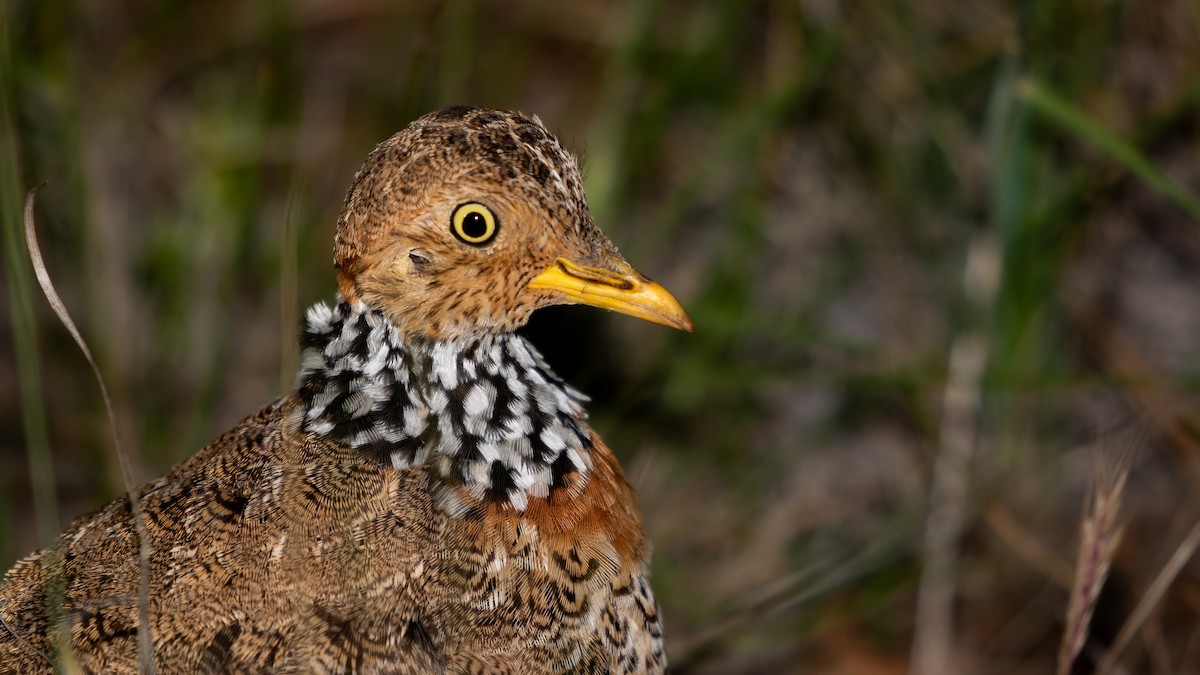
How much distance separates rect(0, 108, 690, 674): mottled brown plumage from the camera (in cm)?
269

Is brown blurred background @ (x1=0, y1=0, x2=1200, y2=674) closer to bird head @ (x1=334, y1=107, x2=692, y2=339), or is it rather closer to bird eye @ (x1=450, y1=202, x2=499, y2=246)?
bird head @ (x1=334, y1=107, x2=692, y2=339)

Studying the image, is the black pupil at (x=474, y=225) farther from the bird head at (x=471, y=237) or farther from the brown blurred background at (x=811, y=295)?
the brown blurred background at (x=811, y=295)

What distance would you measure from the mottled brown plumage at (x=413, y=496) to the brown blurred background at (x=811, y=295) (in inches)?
57.1

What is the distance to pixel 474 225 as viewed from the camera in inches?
115

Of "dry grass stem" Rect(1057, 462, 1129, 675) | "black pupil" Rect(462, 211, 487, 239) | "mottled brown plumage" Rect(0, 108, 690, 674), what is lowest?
"dry grass stem" Rect(1057, 462, 1129, 675)

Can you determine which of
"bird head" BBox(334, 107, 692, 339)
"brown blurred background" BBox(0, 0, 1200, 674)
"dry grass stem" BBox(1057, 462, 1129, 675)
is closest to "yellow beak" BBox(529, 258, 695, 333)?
"bird head" BBox(334, 107, 692, 339)

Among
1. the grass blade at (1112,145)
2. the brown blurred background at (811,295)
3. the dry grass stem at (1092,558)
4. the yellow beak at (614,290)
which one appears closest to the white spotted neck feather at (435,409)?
the yellow beak at (614,290)

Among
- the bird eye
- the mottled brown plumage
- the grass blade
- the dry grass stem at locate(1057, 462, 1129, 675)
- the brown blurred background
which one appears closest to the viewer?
the mottled brown plumage

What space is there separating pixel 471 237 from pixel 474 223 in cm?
3

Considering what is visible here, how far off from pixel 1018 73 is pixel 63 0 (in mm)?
3514

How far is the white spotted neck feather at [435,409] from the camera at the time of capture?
9.71ft

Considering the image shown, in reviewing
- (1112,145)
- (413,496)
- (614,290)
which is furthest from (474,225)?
(1112,145)

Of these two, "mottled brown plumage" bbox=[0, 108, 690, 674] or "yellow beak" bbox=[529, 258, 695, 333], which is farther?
"yellow beak" bbox=[529, 258, 695, 333]

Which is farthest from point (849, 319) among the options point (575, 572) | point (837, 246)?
point (575, 572)
